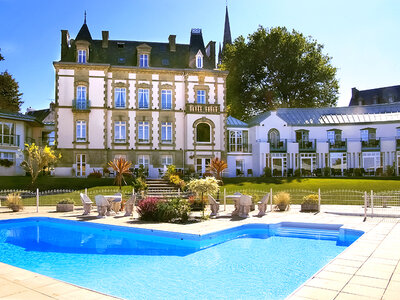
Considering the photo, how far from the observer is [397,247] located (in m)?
8.46

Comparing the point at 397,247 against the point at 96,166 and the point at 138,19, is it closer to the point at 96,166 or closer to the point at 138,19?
the point at 138,19

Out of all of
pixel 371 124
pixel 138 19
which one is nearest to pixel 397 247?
pixel 138 19

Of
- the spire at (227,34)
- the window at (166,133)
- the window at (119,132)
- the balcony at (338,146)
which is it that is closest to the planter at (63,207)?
the window at (119,132)

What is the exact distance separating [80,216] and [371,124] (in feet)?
101

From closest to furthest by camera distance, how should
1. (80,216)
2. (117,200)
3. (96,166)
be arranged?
1. (80,216)
2. (117,200)
3. (96,166)

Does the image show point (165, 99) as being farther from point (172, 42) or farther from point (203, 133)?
point (172, 42)

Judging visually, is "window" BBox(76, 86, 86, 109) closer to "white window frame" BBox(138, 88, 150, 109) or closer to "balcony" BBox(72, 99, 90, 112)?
"balcony" BBox(72, 99, 90, 112)

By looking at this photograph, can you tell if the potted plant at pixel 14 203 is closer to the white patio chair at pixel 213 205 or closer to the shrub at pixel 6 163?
the white patio chair at pixel 213 205

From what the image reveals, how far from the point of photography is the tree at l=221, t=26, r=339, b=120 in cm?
4259

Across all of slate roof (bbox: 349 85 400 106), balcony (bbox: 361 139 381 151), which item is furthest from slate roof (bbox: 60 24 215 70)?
slate roof (bbox: 349 85 400 106)

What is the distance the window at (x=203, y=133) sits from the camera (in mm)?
34000

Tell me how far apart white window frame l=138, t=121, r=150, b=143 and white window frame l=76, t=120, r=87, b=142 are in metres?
4.80

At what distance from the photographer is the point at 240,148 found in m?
35.9

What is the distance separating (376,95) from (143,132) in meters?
44.5
